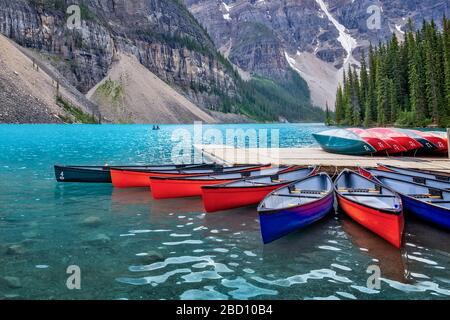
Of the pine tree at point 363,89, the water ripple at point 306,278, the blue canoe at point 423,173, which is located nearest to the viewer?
the water ripple at point 306,278

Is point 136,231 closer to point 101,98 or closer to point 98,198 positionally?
point 98,198

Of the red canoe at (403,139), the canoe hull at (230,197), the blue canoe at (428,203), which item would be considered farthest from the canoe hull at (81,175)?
the red canoe at (403,139)

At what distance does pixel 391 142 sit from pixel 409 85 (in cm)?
7116

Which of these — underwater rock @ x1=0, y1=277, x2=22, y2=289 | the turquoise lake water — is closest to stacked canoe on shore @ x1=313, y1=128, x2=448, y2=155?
the turquoise lake water

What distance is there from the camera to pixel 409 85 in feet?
298

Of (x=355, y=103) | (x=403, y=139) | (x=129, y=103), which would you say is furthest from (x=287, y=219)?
(x=129, y=103)

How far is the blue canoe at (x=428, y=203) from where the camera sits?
12979mm

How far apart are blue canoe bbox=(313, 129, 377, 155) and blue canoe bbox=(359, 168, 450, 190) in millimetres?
8628

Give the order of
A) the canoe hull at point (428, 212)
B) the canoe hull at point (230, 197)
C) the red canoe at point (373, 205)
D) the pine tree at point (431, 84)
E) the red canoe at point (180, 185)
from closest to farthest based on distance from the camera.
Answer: the red canoe at point (373, 205) → the canoe hull at point (428, 212) → the canoe hull at point (230, 197) → the red canoe at point (180, 185) → the pine tree at point (431, 84)

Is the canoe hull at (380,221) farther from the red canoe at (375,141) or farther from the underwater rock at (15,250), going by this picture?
the red canoe at (375,141)

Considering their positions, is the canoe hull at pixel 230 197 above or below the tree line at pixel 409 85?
below

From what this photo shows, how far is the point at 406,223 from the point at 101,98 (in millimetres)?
190255

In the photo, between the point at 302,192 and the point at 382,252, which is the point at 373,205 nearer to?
the point at 382,252

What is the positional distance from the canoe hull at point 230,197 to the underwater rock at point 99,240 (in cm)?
481
